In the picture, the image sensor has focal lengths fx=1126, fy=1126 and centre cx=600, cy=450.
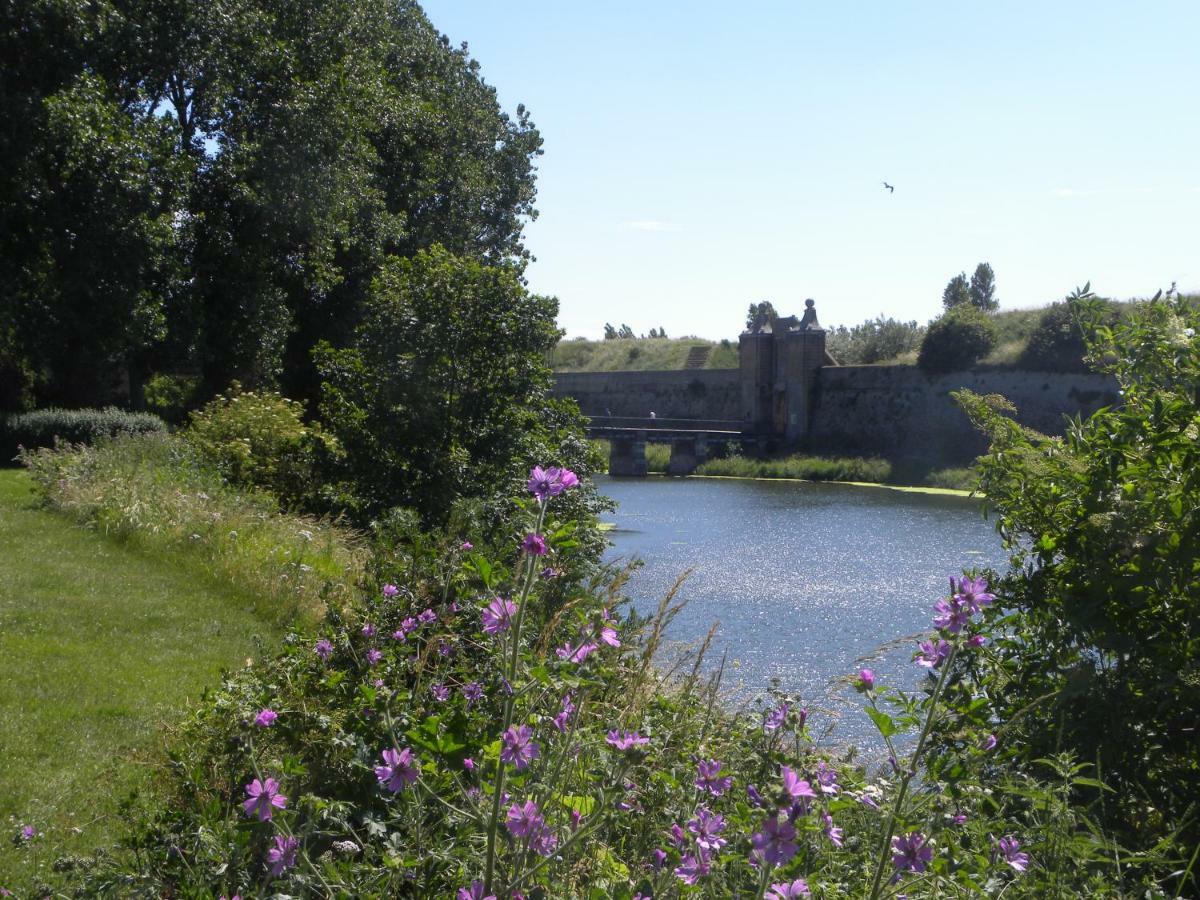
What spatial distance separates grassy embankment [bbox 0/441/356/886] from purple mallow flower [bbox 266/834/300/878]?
1.58 m

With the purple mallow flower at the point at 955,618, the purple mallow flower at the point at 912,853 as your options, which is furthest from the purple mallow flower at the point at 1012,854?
the purple mallow flower at the point at 955,618

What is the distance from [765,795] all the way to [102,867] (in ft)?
6.02

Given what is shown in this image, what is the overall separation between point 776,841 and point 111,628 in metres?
6.11

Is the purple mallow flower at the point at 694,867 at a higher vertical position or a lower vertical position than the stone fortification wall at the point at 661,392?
lower

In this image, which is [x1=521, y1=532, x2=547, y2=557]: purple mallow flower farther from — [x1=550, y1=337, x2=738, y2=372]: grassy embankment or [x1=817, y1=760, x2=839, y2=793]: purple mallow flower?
[x1=550, y1=337, x2=738, y2=372]: grassy embankment

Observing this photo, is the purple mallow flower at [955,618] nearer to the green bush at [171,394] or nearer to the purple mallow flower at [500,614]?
the purple mallow flower at [500,614]

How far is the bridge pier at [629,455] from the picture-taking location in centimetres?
3950

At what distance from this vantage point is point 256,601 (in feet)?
26.2

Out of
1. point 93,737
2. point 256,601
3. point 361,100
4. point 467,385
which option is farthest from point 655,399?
point 93,737

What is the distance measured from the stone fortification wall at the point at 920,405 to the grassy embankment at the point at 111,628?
30.1 m

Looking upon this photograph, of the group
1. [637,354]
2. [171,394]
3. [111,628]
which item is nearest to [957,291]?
[637,354]

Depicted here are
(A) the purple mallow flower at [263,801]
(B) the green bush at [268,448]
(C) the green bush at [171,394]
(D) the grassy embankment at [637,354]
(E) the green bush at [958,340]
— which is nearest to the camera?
(A) the purple mallow flower at [263,801]

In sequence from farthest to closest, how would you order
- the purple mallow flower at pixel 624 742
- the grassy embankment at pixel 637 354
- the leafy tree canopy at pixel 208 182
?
the grassy embankment at pixel 637 354
the leafy tree canopy at pixel 208 182
the purple mallow flower at pixel 624 742

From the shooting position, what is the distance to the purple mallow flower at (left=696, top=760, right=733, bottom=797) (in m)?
2.40
